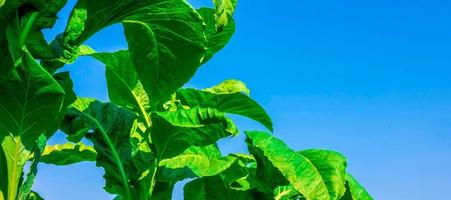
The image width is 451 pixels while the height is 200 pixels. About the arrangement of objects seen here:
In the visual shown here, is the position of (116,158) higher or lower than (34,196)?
higher

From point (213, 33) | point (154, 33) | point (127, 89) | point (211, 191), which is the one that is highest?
point (213, 33)

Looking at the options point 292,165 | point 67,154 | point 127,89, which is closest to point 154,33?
point 127,89

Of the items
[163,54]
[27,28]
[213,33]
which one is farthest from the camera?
[213,33]

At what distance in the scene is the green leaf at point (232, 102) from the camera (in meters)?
3.50

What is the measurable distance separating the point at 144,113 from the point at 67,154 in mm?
486

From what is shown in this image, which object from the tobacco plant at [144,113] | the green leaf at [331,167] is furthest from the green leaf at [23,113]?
the green leaf at [331,167]

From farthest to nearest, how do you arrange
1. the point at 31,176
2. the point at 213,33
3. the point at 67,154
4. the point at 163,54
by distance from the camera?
the point at 67,154
the point at 213,33
the point at 163,54
the point at 31,176

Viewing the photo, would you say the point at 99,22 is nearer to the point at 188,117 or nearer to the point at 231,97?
the point at 188,117

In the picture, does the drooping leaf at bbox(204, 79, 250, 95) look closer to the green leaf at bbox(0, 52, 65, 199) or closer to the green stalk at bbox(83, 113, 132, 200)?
the green stalk at bbox(83, 113, 132, 200)

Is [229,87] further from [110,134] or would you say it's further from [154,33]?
[154,33]

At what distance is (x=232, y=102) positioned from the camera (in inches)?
139

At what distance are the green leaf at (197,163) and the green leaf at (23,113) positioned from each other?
92 cm

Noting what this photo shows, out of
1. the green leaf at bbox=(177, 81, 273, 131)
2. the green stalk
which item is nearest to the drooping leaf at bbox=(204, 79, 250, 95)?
the green leaf at bbox=(177, 81, 273, 131)

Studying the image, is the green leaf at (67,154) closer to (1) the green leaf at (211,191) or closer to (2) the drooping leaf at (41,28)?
(1) the green leaf at (211,191)
